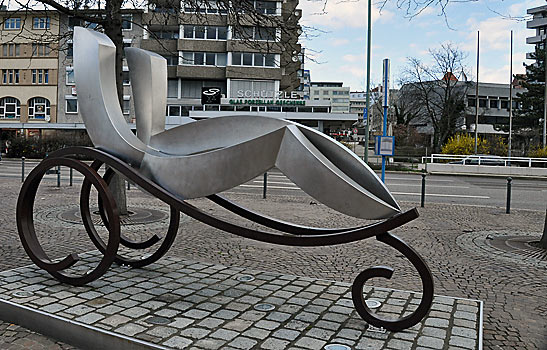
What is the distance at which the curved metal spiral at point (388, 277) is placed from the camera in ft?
14.4


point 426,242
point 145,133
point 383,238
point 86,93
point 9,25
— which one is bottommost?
point 426,242

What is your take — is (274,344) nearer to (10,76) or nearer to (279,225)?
(279,225)

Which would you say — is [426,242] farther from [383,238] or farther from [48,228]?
[48,228]

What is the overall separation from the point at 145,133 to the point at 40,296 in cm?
204

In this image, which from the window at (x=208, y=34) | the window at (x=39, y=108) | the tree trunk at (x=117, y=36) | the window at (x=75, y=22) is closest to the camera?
the tree trunk at (x=117, y=36)

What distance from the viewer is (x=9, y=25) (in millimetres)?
49281

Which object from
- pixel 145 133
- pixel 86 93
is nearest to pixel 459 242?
pixel 145 133

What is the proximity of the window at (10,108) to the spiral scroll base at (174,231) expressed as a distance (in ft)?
171

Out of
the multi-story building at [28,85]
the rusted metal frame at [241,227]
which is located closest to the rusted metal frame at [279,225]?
the rusted metal frame at [241,227]

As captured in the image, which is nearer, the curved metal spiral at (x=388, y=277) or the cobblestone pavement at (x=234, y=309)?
the cobblestone pavement at (x=234, y=309)

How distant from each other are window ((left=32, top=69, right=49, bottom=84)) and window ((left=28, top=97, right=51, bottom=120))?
5.56 ft

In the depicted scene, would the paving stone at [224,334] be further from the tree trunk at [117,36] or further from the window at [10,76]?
the window at [10,76]

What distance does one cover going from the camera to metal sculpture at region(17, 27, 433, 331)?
4.51 m

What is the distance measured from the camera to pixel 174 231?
6.37 metres
